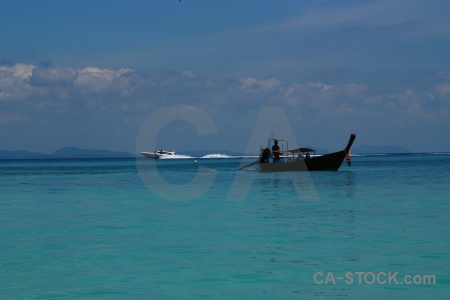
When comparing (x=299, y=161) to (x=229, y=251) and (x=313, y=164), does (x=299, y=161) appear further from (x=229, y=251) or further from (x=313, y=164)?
(x=229, y=251)

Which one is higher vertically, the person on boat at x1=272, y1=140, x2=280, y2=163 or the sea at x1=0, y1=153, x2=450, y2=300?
the person on boat at x1=272, y1=140, x2=280, y2=163

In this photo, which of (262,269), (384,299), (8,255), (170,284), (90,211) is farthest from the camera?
(90,211)

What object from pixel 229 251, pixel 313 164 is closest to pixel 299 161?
pixel 313 164

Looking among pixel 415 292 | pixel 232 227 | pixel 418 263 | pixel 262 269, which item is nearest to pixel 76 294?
pixel 262 269

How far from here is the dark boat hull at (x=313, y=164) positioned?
65625 mm

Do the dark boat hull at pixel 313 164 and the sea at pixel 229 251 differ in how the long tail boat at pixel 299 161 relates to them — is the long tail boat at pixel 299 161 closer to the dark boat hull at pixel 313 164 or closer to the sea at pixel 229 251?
the dark boat hull at pixel 313 164

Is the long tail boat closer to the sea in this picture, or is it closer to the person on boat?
the person on boat

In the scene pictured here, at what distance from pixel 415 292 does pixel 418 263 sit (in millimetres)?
2966

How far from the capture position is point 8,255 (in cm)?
1773

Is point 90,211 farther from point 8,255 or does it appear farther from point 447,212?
point 447,212

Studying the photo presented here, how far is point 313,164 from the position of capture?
6744 centimetres

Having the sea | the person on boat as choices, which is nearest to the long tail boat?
the person on boat

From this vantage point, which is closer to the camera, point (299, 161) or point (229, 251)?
point (229, 251)

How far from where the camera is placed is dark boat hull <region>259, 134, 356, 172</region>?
65.6 m
